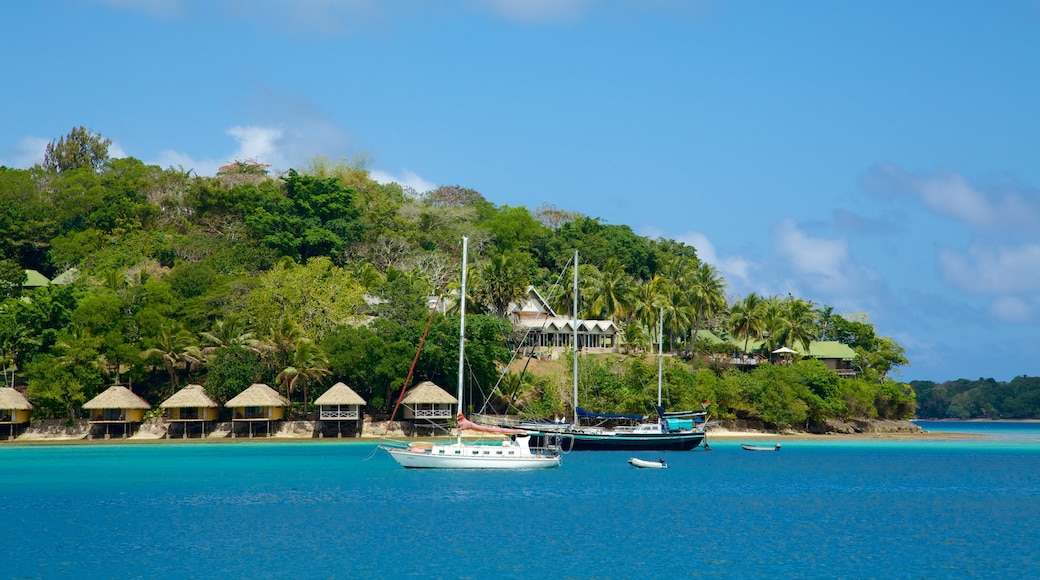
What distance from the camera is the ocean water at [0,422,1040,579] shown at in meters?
25.0

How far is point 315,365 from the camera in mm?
62844

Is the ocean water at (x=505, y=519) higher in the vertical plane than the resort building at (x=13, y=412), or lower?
lower

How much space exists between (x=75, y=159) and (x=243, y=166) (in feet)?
51.1

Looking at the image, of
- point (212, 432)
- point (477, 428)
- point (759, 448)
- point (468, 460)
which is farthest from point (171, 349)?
point (759, 448)

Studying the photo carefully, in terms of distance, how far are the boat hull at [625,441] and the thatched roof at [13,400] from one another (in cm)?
3033

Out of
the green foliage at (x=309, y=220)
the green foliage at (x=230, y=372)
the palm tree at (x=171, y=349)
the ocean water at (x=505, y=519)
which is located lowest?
the ocean water at (x=505, y=519)

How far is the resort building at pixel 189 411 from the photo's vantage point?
201 feet

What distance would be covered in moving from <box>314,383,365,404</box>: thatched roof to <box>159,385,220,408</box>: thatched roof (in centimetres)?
645

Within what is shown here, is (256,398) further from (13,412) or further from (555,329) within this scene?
(555,329)

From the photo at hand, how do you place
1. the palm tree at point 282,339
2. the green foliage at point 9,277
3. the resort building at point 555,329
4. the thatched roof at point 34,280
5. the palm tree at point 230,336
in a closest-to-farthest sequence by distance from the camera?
the palm tree at point 282,339
the palm tree at point 230,336
the green foliage at point 9,277
the resort building at point 555,329
the thatched roof at point 34,280

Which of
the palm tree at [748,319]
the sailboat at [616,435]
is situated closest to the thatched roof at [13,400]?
the sailboat at [616,435]

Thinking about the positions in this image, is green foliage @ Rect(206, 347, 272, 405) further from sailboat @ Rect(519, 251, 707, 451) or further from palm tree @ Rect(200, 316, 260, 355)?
sailboat @ Rect(519, 251, 707, 451)

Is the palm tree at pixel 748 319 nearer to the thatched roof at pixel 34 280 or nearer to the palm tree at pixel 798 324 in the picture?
the palm tree at pixel 798 324

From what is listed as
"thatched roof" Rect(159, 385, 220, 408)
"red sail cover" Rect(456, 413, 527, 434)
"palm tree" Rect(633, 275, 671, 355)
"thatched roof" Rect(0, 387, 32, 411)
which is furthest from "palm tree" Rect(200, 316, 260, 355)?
"palm tree" Rect(633, 275, 671, 355)
